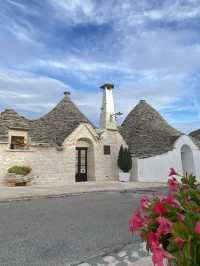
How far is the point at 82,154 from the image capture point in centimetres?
2088

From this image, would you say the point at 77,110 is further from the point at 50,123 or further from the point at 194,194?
the point at 194,194

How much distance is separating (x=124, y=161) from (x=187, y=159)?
8118 mm

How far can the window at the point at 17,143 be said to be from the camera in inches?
703

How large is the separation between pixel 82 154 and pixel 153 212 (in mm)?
18916

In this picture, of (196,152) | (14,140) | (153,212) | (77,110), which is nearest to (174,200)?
(153,212)

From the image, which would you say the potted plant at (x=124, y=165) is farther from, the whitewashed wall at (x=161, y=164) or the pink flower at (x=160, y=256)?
the pink flower at (x=160, y=256)

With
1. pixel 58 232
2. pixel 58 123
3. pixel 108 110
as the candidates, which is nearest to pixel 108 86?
pixel 108 110

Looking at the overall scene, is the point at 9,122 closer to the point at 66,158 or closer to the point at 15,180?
the point at 15,180

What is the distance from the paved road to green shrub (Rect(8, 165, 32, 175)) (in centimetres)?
759

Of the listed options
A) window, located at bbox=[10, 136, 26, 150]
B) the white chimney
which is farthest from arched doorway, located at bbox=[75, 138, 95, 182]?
window, located at bbox=[10, 136, 26, 150]

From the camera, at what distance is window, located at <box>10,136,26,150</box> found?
17.8 meters

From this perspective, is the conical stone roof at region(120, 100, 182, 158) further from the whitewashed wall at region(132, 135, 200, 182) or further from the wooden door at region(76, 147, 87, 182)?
the wooden door at region(76, 147, 87, 182)

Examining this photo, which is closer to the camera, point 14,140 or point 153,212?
point 153,212

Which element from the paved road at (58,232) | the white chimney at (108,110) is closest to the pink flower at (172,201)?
the paved road at (58,232)
